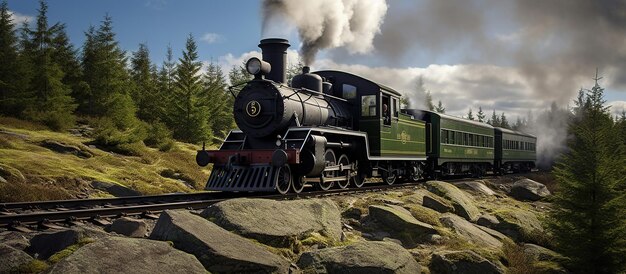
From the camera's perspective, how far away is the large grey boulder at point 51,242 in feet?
16.8

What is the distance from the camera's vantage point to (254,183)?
10844mm

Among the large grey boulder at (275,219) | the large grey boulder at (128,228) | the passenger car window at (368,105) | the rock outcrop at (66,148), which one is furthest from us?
the rock outcrop at (66,148)

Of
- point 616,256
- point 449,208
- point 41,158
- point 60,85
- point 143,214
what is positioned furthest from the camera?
point 60,85

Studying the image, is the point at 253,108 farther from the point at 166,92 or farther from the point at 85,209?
the point at 166,92

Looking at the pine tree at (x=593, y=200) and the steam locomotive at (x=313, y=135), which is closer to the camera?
the pine tree at (x=593, y=200)

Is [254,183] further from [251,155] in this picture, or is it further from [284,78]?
[284,78]

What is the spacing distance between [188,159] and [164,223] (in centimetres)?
1783

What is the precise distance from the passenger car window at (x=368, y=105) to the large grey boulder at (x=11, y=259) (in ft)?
37.2

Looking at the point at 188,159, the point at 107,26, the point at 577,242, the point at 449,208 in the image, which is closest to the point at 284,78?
the point at 449,208

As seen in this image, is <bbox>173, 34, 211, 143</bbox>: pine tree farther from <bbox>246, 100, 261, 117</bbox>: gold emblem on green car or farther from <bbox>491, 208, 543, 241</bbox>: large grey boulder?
<bbox>491, 208, 543, 241</bbox>: large grey boulder

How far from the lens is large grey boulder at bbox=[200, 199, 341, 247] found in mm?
6148

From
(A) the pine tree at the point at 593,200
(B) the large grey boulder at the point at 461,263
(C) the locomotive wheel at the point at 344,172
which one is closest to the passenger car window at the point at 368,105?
(C) the locomotive wheel at the point at 344,172

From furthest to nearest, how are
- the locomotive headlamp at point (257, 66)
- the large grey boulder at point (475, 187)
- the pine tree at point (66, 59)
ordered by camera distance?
the pine tree at point (66, 59) → the large grey boulder at point (475, 187) → the locomotive headlamp at point (257, 66)

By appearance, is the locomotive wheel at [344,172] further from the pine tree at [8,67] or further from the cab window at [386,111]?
the pine tree at [8,67]
